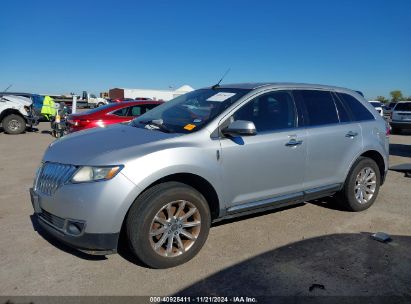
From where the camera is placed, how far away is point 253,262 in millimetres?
3570

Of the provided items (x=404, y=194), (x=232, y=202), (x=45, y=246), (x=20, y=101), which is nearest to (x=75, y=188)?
(x=45, y=246)

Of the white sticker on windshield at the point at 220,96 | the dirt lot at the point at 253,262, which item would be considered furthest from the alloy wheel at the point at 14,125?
the white sticker on windshield at the point at 220,96

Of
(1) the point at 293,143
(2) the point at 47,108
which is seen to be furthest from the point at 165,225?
(2) the point at 47,108

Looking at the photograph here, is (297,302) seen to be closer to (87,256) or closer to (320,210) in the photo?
(87,256)

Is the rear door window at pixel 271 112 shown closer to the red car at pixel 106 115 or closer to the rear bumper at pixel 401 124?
the red car at pixel 106 115

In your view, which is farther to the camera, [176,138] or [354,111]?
[354,111]

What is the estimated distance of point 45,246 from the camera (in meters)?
3.81

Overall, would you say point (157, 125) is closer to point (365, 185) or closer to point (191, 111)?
point (191, 111)

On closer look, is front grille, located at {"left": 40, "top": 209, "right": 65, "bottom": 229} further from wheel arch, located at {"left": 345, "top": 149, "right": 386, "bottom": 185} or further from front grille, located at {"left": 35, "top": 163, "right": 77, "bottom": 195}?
wheel arch, located at {"left": 345, "top": 149, "right": 386, "bottom": 185}

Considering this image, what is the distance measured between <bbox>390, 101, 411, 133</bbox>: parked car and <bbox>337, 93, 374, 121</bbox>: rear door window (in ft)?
41.1

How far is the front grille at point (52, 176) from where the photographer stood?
321 centimetres

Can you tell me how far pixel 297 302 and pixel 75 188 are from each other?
2038 millimetres

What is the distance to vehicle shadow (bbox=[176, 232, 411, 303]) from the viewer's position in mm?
3037

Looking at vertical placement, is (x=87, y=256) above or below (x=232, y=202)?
below
